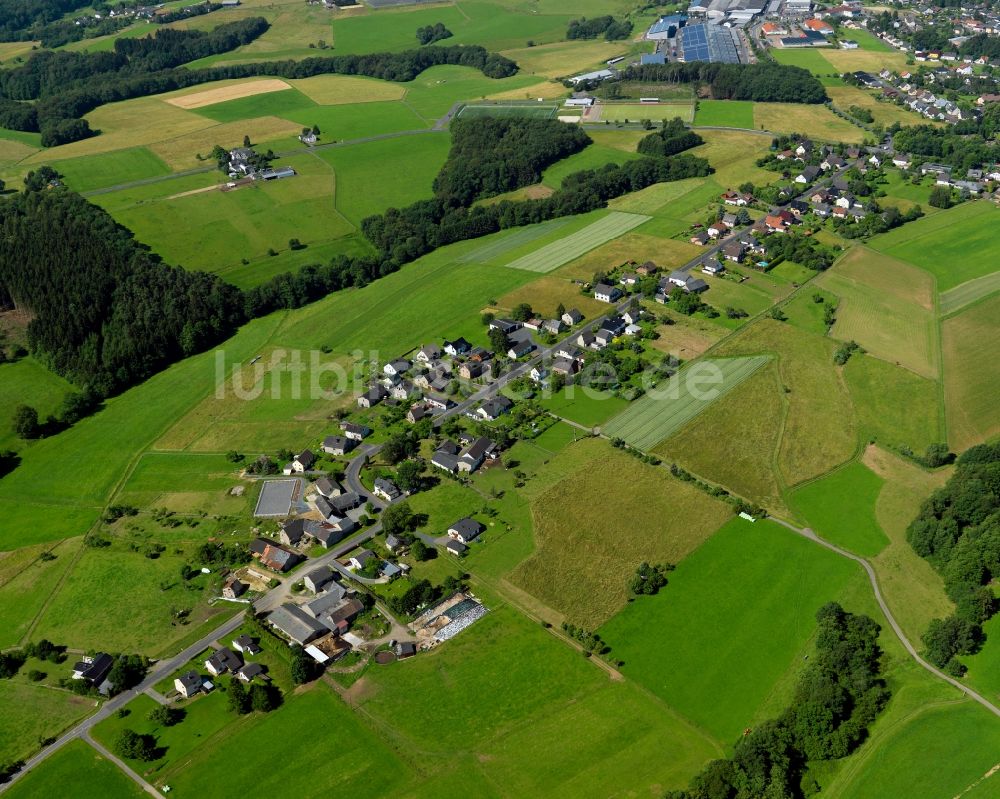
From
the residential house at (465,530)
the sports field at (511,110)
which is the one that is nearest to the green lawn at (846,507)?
the residential house at (465,530)

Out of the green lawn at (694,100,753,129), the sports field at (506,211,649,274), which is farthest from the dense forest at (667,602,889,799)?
the green lawn at (694,100,753,129)

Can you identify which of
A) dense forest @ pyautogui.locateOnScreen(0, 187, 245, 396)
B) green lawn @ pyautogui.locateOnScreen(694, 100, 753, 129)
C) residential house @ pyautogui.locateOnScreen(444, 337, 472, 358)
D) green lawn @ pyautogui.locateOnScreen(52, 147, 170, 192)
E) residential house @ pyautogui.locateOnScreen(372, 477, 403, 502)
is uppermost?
green lawn @ pyautogui.locateOnScreen(52, 147, 170, 192)

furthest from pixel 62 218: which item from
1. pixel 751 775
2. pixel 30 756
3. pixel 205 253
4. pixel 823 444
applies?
pixel 751 775

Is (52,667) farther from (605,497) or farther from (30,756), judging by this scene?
(605,497)

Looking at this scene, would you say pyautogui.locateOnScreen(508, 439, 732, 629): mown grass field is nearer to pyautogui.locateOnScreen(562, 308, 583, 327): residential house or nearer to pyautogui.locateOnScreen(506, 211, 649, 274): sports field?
pyautogui.locateOnScreen(562, 308, 583, 327): residential house

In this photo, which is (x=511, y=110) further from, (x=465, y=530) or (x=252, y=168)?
(x=465, y=530)
